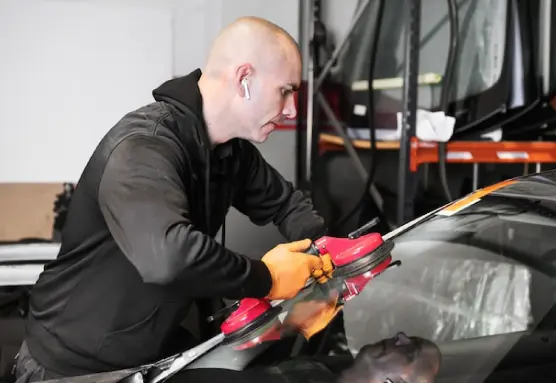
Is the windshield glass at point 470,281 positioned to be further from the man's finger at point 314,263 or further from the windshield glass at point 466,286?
the man's finger at point 314,263

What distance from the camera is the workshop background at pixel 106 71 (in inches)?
96.9

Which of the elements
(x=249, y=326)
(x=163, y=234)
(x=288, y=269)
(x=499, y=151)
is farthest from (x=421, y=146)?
(x=163, y=234)

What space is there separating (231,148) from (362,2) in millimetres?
1482

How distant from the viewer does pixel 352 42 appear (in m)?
2.73

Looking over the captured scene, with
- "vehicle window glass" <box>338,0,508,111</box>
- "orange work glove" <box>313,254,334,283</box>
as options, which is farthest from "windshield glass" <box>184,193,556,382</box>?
"vehicle window glass" <box>338,0,508,111</box>

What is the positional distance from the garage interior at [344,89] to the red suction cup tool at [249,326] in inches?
46.2

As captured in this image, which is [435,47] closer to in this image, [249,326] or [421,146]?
[421,146]

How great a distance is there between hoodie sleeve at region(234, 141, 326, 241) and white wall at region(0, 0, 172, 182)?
44.6 inches

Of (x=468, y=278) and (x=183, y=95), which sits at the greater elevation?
(x=183, y=95)

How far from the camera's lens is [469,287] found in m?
1.48

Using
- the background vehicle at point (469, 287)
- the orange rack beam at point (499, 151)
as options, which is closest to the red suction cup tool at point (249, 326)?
the background vehicle at point (469, 287)

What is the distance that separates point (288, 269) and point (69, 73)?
171 cm

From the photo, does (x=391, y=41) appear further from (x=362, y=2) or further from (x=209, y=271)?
(x=209, y=271)

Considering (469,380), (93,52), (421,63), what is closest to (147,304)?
(469,380)
